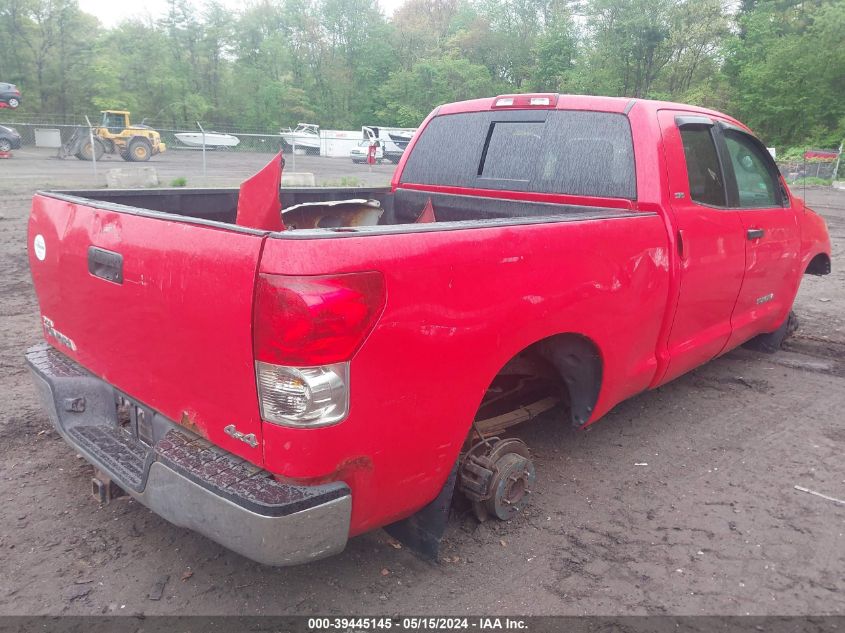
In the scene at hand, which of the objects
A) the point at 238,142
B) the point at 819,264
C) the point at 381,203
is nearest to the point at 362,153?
the point at 238,142

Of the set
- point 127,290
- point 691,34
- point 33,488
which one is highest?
point 691,34

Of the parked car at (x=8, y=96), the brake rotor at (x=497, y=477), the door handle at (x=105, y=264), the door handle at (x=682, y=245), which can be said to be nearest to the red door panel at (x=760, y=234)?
the door handle at (x=682, y=245)

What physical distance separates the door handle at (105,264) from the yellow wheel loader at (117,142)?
2739 cm

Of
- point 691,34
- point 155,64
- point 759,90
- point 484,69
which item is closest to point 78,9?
point 155,64

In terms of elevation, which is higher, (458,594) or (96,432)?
(96,432)

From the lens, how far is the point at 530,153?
3889 mm

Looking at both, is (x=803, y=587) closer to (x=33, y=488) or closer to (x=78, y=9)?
(x=33, y=488)

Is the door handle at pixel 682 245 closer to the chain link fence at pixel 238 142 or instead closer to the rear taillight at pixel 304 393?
the rear taillight at pixel 304 393

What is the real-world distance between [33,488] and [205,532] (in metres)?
1.54

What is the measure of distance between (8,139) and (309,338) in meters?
30.6

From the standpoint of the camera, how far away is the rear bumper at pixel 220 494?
202 cm

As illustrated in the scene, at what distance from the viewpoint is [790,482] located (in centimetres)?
352

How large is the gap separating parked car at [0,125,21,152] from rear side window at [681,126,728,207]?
2984 centimetres

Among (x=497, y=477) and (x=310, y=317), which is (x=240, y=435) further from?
(x=497, y=477)
